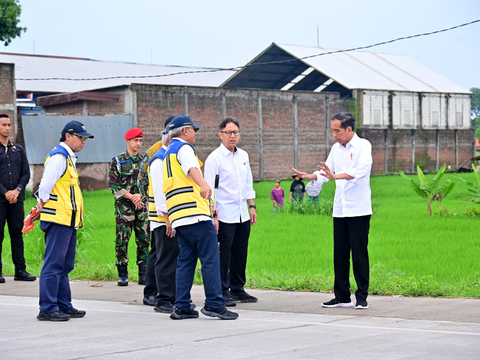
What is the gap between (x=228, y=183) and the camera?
796cm

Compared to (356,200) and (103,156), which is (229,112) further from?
(356,200)

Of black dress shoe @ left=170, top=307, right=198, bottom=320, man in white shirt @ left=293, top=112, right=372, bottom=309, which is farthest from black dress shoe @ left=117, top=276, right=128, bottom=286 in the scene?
man in white shirt @ left=293, top=112, right=372, bottom=309

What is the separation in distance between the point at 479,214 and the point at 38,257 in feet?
36.4

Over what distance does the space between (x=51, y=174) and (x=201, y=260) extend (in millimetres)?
1713

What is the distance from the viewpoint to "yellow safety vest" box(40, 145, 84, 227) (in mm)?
6988

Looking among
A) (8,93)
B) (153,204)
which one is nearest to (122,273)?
(153,204)

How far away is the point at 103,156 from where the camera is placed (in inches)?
1181

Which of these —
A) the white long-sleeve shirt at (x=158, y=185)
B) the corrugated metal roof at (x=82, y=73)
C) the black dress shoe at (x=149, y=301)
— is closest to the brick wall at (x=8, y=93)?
the corrugated metal roof at (x=82, y=73)

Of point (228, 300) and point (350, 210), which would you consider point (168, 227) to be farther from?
point (350, 210)

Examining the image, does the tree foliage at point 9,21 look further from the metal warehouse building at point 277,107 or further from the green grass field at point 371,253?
the green grass field at point 371,253

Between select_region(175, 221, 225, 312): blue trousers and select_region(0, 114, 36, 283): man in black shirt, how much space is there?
13.8 ft

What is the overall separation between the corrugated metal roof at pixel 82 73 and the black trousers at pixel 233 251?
35264 millimetres

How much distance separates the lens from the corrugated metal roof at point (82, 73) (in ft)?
142

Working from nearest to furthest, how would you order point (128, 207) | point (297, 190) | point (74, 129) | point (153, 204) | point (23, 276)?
point (74, 129) < point (153, 204) < point (128, 207) < point (23, 276) < point (297, 190)
